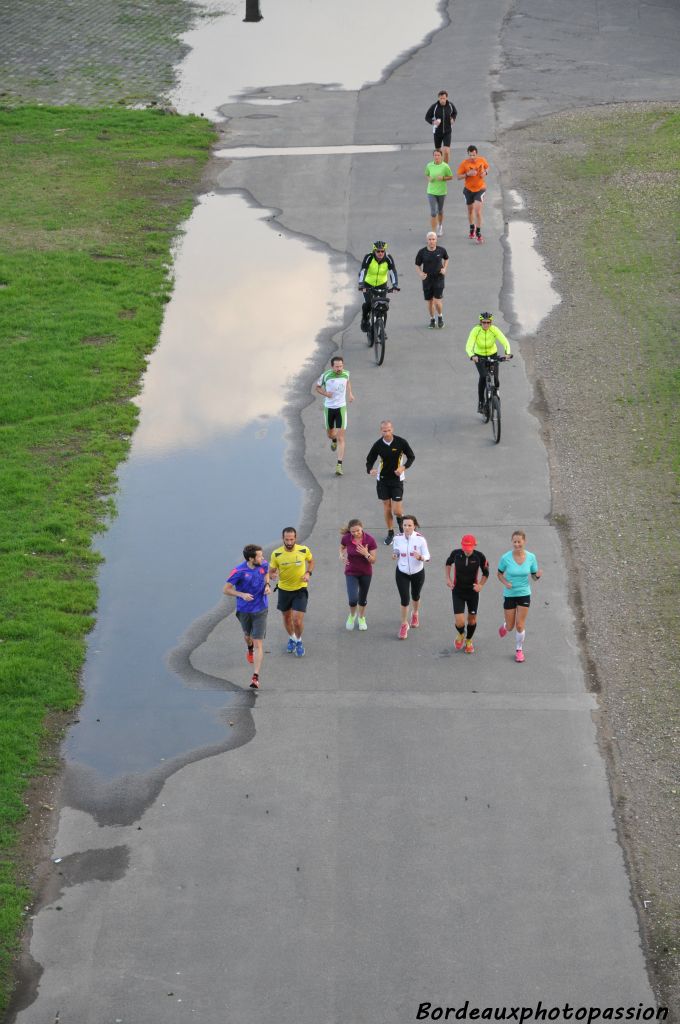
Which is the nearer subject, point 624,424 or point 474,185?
point 624,424

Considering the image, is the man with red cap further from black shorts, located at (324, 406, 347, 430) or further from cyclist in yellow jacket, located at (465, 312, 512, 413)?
cyclist in yellow jacket, located at (465, 312, 512, 413)

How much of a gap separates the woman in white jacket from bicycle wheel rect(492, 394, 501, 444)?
447 centimetres

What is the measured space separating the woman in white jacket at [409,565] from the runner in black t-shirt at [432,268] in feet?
26.8

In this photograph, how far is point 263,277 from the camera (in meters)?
24.1

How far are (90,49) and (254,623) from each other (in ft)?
101

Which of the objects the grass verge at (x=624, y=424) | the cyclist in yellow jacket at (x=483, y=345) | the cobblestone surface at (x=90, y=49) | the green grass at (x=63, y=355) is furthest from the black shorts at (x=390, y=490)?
the cobblestone surface at (x=90, y=49)

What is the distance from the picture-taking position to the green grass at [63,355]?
13.2m

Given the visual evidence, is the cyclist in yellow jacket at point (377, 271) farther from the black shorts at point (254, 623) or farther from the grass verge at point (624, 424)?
the black shorts at point (254, 623)

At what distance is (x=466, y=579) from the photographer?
1348 centimetres

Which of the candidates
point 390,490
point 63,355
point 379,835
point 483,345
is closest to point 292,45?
point 63,355

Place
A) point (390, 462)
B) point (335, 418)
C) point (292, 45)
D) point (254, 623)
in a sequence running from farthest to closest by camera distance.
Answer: point (292, 45) → point (335, 418) → point (390, 462) → point (254, 623)

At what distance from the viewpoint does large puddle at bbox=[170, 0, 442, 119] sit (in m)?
35.8

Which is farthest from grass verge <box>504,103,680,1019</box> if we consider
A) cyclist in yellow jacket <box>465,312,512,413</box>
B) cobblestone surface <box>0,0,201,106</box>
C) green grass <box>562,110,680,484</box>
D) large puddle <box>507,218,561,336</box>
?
cobblestone surface <box>0,0,201,106</box>

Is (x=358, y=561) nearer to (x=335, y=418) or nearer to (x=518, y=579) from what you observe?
(x=518, y=579)
